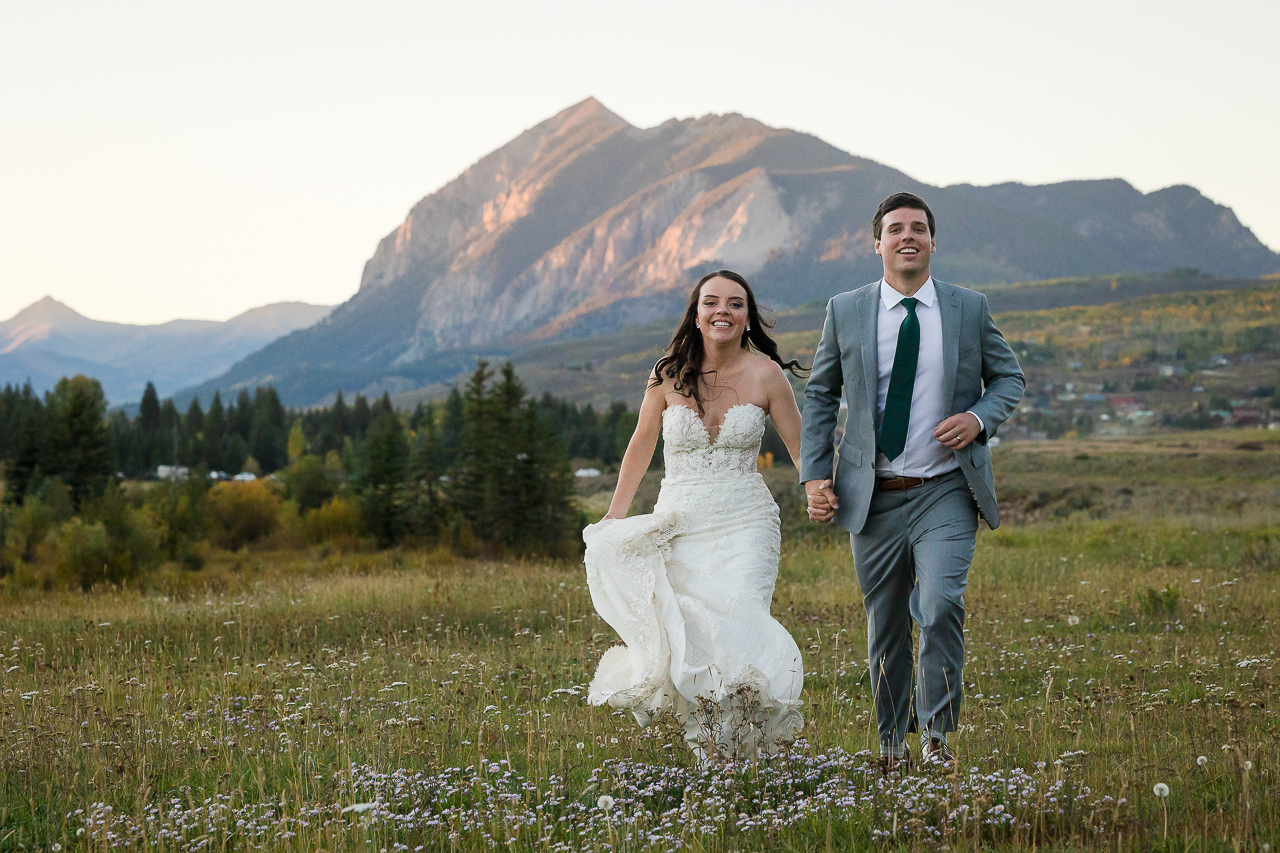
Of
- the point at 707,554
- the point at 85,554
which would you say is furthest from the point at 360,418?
the point at 707,554

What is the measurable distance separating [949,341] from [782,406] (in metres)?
1.33

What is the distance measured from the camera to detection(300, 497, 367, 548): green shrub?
203 ft

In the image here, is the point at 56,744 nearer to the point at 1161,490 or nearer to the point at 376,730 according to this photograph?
the point at 376,730

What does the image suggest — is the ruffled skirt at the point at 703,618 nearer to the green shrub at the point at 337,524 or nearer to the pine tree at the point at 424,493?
the pine tree at the point at 424,493

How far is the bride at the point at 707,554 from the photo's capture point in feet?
17.9

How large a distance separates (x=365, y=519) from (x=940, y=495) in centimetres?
5962

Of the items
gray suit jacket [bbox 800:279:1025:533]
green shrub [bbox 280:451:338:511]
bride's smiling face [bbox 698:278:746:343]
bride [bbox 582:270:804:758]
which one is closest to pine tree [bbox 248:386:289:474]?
green shrub [bbox 280:451:338:511]

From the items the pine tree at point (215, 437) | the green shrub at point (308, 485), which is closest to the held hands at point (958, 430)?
the green shrub at point (308, 485)

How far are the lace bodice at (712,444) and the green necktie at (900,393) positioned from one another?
1.06 m

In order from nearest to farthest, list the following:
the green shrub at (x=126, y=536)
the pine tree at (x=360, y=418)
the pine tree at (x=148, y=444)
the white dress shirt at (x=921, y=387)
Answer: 1. the white dress shirt at (x=921, y=387)
2. the green shrub at (x=126, y=536)
3. the pine tree at (x=148, y=444)
4. the pine tree at (x=360, y=418)

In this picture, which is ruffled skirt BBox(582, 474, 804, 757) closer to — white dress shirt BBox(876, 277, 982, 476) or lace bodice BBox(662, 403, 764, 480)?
lace bodice BBox(662, 403, 764, 480)

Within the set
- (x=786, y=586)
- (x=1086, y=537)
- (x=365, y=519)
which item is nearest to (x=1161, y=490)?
(x=1086, y=537)

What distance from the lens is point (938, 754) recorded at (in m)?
4.78

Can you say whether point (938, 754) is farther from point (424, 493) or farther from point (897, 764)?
point (424, 493)
